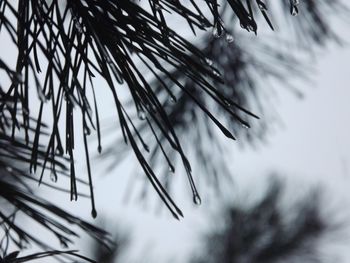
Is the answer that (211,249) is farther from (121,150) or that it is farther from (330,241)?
(121,150)

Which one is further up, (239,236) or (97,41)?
(239,236)

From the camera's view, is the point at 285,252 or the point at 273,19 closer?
the point at 273,19

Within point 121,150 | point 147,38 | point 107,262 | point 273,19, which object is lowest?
point 147,38

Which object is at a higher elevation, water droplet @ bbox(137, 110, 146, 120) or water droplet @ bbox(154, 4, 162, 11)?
water droplet @ bbox(154, 4, 162, 11)

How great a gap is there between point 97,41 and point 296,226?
3184 mm

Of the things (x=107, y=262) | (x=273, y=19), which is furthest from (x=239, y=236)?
(x=273, y=19)

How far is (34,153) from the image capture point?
446 millimetres

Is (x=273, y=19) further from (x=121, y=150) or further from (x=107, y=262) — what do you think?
(x=107, y=262)

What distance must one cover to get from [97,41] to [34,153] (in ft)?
0.35

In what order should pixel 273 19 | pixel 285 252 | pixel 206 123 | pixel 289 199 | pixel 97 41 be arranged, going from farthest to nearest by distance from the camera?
pixel 289 199 → pixel 285 252 → pixel 206 123 → pixel 273 19 → pixel 97 41

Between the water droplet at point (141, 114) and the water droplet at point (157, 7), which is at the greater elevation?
the water droplet at point (157, 7)

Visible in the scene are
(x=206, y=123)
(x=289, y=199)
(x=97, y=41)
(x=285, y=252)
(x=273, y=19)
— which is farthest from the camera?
(x=289, y=199)

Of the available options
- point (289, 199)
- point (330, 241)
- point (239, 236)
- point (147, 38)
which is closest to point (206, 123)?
point (147, 38)

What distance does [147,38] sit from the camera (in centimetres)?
48
